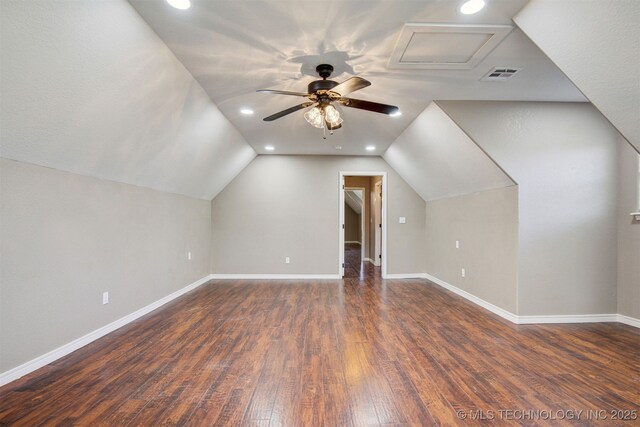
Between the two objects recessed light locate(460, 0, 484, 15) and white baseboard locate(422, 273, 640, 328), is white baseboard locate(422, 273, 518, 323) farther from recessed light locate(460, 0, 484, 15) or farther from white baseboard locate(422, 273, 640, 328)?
recessed light locate(460, 0, 484, 15)

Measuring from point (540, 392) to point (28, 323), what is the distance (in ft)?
12.1

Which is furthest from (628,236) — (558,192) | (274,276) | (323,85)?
(274,276)

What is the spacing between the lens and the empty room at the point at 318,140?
1.84m

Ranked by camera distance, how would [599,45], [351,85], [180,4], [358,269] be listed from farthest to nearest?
[358,269]
[351,85]
[180,4]
[599,45]

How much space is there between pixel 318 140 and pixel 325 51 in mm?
2619

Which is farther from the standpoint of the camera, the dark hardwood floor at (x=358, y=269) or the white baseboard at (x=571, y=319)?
the dark hardwood floor at (x=358, y=269)

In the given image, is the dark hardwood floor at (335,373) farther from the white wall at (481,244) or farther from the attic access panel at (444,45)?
the attic access panel at (444,45)

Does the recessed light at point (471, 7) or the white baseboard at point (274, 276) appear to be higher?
the recessed light at point (471, 7)

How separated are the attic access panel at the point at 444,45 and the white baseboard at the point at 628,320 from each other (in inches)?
136

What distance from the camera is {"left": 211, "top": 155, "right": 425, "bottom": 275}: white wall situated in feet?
19.9

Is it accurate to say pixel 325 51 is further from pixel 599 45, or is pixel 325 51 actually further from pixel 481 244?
pixel 481 244

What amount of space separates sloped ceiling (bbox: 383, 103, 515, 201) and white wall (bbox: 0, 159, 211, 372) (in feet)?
12.2

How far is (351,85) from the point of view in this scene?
7.46 ft

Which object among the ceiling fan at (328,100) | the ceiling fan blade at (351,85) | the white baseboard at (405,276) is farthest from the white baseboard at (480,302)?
the ceiling fan blade at (351,85)
